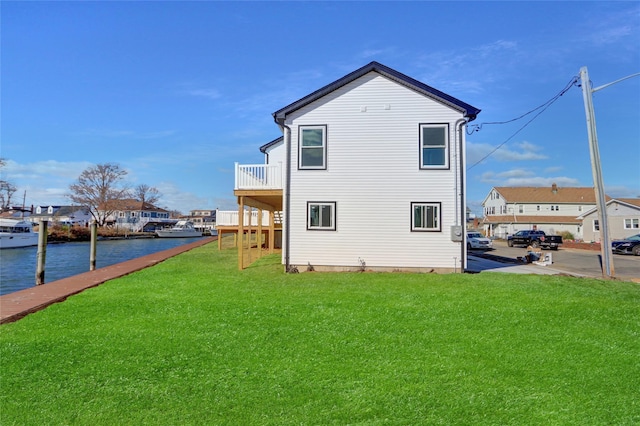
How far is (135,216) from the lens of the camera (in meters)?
93.4

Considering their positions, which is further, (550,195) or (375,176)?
(550,195)

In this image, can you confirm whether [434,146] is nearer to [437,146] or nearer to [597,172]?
[437,146]

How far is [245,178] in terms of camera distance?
15.3 meters

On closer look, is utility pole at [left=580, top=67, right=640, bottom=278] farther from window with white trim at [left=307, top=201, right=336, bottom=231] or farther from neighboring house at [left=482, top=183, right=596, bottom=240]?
neighboring house at [left=482, top=183, right=596, bottom=240]

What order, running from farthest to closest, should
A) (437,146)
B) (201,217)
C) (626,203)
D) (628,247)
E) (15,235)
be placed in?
(201,217)
(15,235)
(626,203)
(628,247)
(437,146)

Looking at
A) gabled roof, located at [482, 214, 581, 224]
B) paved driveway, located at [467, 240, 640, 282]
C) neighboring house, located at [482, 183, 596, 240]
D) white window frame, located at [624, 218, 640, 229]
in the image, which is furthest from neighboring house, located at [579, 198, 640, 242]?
paved driveway, located at [467, 240, 640, 282]

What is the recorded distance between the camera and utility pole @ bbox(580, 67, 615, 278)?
43.8 ft

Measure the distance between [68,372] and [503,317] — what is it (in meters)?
7.24

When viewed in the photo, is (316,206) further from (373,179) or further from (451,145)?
(451,145)

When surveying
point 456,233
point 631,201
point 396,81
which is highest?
point 396,81

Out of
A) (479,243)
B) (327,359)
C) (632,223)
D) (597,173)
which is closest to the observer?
(327,359)

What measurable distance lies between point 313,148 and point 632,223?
3885cm

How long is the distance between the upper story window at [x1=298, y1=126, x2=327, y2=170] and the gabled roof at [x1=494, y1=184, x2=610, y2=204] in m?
51.1

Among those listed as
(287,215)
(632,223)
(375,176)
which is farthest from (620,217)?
(287,215)
